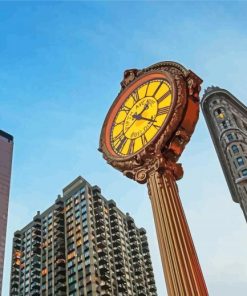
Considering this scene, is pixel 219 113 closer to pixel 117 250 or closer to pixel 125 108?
pixel 117 250

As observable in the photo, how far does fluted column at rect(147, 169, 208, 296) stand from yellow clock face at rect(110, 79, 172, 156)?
1.04 m

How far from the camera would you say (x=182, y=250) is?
6516mm

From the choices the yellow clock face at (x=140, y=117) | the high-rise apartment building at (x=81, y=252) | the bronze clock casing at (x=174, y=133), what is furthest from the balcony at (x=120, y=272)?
the bronze clock casing at (x=174, y=133)

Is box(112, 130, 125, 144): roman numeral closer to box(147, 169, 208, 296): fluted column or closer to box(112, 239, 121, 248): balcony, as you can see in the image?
box(147, 169, 208, 296): fluted column

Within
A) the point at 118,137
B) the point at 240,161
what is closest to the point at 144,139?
the point at 118,137

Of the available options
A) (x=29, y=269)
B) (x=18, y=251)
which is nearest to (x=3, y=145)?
(x=18, y=251)

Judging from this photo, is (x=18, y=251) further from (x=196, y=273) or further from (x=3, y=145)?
(x=196, y=273)

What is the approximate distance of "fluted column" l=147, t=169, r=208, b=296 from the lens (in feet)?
19.9

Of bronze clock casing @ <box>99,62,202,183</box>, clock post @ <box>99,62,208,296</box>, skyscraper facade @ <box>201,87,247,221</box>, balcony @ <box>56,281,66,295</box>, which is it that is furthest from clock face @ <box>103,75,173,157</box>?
balcony @ <box>56,281,66,295</box>

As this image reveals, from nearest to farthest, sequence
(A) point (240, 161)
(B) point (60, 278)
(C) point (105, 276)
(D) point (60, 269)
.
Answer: (A) point (240, 161), (C) point (105, 276), (B) point (60, 278), (D) point (60, 269)

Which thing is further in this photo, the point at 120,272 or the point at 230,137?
the point at 120,272

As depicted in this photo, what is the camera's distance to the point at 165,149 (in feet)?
26.6

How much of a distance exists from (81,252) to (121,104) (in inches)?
2543

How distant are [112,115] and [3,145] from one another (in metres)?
95.7
